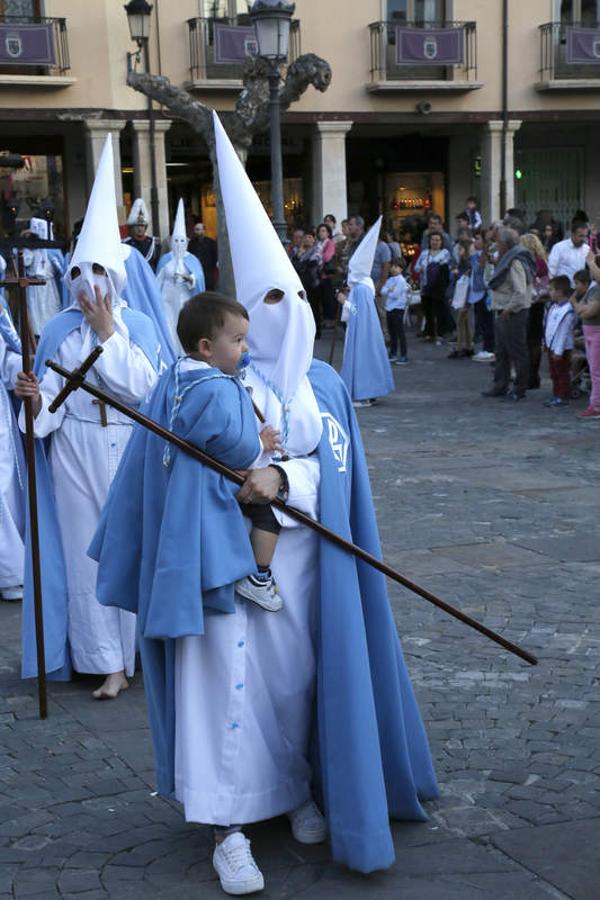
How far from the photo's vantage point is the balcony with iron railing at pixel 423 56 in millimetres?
27562

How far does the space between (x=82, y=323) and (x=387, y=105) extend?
79.8 feet

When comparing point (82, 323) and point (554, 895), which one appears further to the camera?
point (82, 323)

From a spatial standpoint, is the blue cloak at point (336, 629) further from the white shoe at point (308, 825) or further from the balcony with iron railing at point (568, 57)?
the balcony with iron railing at point (568, 57)

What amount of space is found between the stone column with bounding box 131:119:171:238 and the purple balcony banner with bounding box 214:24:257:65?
182 centimetres

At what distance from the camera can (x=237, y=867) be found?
132 inches

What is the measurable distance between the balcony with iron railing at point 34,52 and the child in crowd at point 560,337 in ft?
50.9

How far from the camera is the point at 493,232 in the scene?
14328mm

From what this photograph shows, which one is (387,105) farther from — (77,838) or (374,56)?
(77,838)

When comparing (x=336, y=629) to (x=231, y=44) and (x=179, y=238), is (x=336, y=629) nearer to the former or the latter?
(x=179, y=238)

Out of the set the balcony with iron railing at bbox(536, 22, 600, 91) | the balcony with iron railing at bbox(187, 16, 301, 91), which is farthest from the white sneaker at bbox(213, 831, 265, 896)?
the balcony with iron railing at bbox(536, 22, 600, 91)

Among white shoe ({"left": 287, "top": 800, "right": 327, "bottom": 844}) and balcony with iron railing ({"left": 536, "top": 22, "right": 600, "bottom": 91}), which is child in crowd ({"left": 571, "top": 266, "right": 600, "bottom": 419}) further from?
balcony with iron railing ({"left": 536, "top": 22, "right": 600, "bottom": 91})

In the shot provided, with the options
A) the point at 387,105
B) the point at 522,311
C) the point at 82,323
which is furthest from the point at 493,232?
the point at 387,105

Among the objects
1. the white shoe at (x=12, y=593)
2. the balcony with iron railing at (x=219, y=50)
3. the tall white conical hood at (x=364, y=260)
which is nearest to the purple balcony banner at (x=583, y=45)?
the balcony with iron railing at (x=219, y=50)

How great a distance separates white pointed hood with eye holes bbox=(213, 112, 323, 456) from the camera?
3.41m
